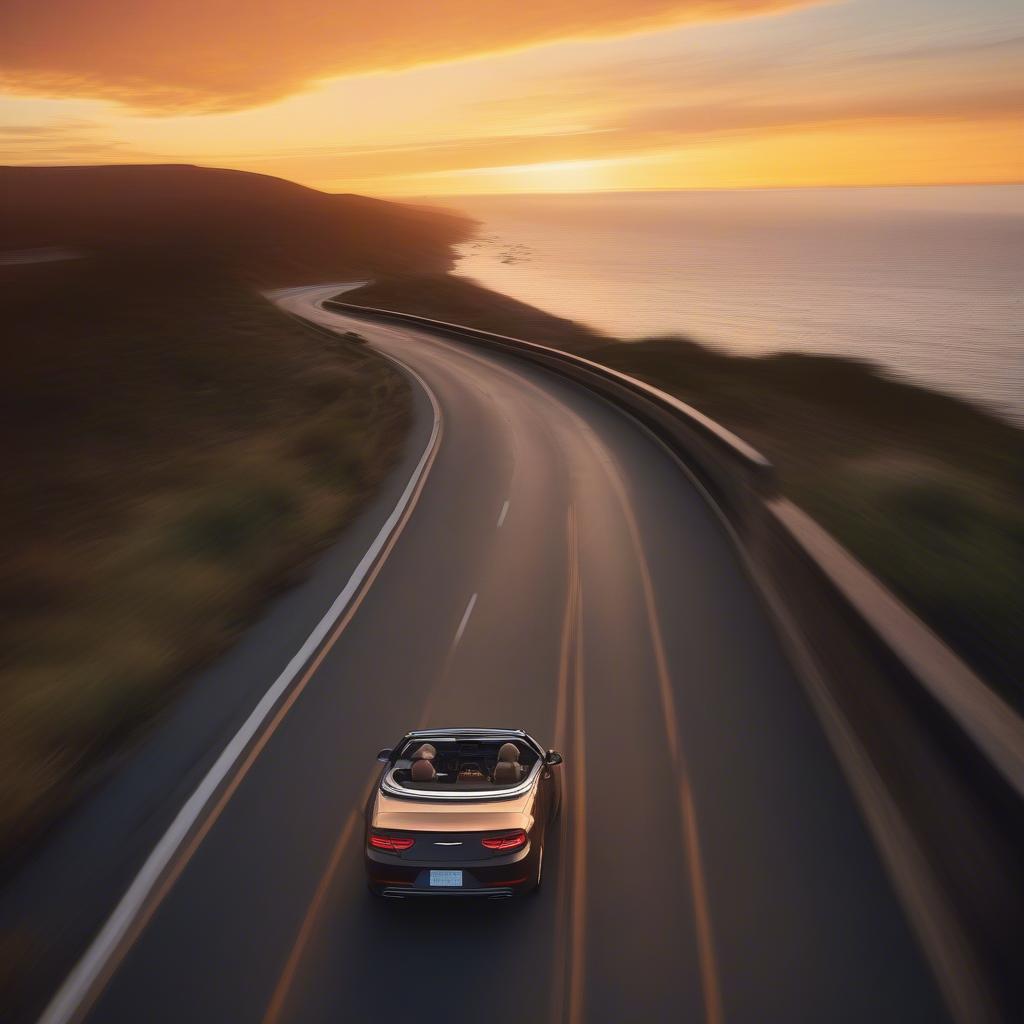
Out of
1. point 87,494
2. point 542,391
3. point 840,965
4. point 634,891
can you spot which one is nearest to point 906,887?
point 840,965

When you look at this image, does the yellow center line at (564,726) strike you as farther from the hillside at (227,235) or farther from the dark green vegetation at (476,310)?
the hillside at (227,235)

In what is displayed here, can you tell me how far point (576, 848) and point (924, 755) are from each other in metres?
2.88

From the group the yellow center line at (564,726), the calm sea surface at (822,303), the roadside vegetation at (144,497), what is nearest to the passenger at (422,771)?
the yellow center line at (564,726)

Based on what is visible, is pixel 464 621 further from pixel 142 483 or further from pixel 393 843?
pixel 142 483

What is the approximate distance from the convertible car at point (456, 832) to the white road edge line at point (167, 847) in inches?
72.2

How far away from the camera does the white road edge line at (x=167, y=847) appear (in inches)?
249

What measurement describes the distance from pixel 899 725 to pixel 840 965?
8.05 feet

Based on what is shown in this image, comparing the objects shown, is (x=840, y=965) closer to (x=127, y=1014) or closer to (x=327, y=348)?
(x=127, y=1014)

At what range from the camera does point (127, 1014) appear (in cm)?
620

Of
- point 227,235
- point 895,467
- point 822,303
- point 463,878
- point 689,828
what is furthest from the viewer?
point 227,235

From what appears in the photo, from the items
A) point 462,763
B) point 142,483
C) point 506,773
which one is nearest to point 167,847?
point 462,763

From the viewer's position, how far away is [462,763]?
827cm

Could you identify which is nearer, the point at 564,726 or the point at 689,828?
the point at 689,828

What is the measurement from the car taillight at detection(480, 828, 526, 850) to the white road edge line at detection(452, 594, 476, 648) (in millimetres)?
5273
